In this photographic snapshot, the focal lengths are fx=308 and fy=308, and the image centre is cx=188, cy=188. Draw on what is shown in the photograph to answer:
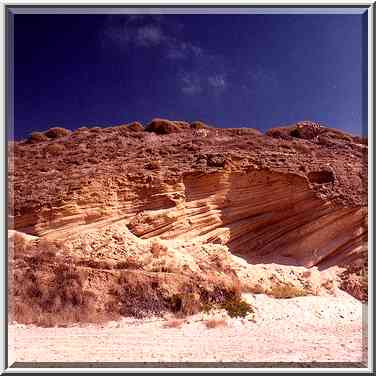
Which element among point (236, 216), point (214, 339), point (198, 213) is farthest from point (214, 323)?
point (236, 216)

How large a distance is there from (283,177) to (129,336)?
603cm

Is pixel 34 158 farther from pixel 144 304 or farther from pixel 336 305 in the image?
pixel 336 305

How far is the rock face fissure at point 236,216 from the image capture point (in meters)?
8.34

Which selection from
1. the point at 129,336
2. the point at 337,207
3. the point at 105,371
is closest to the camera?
the point at 105,371

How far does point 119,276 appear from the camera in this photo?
6.96 metres

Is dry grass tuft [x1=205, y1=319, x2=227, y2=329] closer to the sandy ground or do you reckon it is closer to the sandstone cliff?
the sandy ground

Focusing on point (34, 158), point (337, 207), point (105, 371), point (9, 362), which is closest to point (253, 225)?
point (337, 207)

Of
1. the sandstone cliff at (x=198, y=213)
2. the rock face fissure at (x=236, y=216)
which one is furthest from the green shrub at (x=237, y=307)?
the rock face fissure at (x=236, y=216)

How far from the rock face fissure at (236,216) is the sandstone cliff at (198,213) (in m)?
0.03

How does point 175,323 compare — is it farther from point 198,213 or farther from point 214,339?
point 198,213

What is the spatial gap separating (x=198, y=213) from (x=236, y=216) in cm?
114

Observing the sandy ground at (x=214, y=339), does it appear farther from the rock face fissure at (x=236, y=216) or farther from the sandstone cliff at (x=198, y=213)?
the rock face fissure at (x=236, y=216)

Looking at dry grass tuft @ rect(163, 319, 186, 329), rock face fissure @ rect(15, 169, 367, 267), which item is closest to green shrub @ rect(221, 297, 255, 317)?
dry grass tuft @ rect(163, 319, 186, 329)

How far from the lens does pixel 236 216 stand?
9.02 meters
